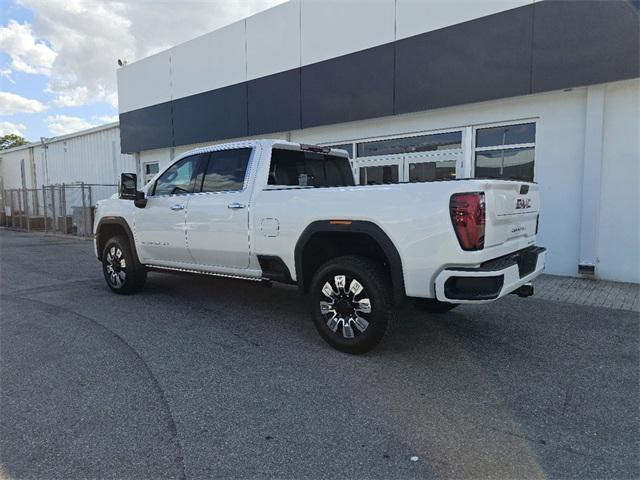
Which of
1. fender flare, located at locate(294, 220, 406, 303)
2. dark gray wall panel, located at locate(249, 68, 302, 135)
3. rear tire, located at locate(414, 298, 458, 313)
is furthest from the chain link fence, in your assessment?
fender flare, located at locate(294, 220, 406, 303)

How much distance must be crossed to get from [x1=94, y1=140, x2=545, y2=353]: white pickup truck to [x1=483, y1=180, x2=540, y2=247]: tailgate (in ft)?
0.04

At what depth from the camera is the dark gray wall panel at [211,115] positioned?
501 inches

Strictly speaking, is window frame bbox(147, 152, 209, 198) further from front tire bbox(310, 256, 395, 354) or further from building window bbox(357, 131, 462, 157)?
building window bbox(357, 131, 462, 157)

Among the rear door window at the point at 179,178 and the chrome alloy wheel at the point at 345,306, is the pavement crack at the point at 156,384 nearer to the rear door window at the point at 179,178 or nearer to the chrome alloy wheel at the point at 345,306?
the chrome alloy wheel at the point at 345,306

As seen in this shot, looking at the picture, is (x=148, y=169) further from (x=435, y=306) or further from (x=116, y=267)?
(x=435, y=306)

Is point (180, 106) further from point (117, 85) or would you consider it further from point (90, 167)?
point (90, 167)

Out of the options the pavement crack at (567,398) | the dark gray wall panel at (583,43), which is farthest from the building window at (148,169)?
Answer: the pavement crack at (567,398)

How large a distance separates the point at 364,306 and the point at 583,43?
622 cm

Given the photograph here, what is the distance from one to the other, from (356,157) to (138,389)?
8179 mm

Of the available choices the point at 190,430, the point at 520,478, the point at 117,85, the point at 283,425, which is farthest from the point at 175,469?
the point at 117,85

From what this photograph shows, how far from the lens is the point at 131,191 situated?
6008mm

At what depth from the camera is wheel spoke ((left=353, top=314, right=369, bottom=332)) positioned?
404cm

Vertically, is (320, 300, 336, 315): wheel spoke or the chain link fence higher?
the chain link fence

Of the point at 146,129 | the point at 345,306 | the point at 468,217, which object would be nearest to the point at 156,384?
the point at 345,306
